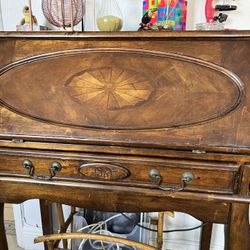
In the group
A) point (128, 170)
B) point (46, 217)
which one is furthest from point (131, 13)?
point (46, 217)

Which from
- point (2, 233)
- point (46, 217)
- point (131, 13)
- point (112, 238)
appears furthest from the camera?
point (46, 217)

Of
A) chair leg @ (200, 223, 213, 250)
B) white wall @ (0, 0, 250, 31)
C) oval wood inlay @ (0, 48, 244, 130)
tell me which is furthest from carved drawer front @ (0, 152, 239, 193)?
white wall @ (0, 0, 250, 31)

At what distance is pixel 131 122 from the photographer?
0.80 metres

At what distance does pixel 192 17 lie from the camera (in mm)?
1239

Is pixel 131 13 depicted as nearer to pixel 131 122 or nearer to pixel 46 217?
pixel 131 122

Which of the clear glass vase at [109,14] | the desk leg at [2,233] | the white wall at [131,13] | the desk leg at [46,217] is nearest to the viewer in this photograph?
the desk leg at [2,233]

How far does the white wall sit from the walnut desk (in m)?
0.48

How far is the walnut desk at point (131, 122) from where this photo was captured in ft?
2.48

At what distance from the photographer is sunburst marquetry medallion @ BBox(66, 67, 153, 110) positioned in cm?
83

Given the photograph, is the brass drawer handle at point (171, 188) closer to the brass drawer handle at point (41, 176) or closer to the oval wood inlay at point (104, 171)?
the oval wood inlay at point (104, 171)

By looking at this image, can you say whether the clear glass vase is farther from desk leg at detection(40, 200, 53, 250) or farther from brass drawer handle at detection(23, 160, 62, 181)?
desk leg at detection(40, 200, 53, 250)

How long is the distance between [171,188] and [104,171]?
205 mm

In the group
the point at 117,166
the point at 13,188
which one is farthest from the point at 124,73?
the point at 13,188

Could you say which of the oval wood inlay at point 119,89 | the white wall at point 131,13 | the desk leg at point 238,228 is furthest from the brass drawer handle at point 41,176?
the white wall at point 131,13
